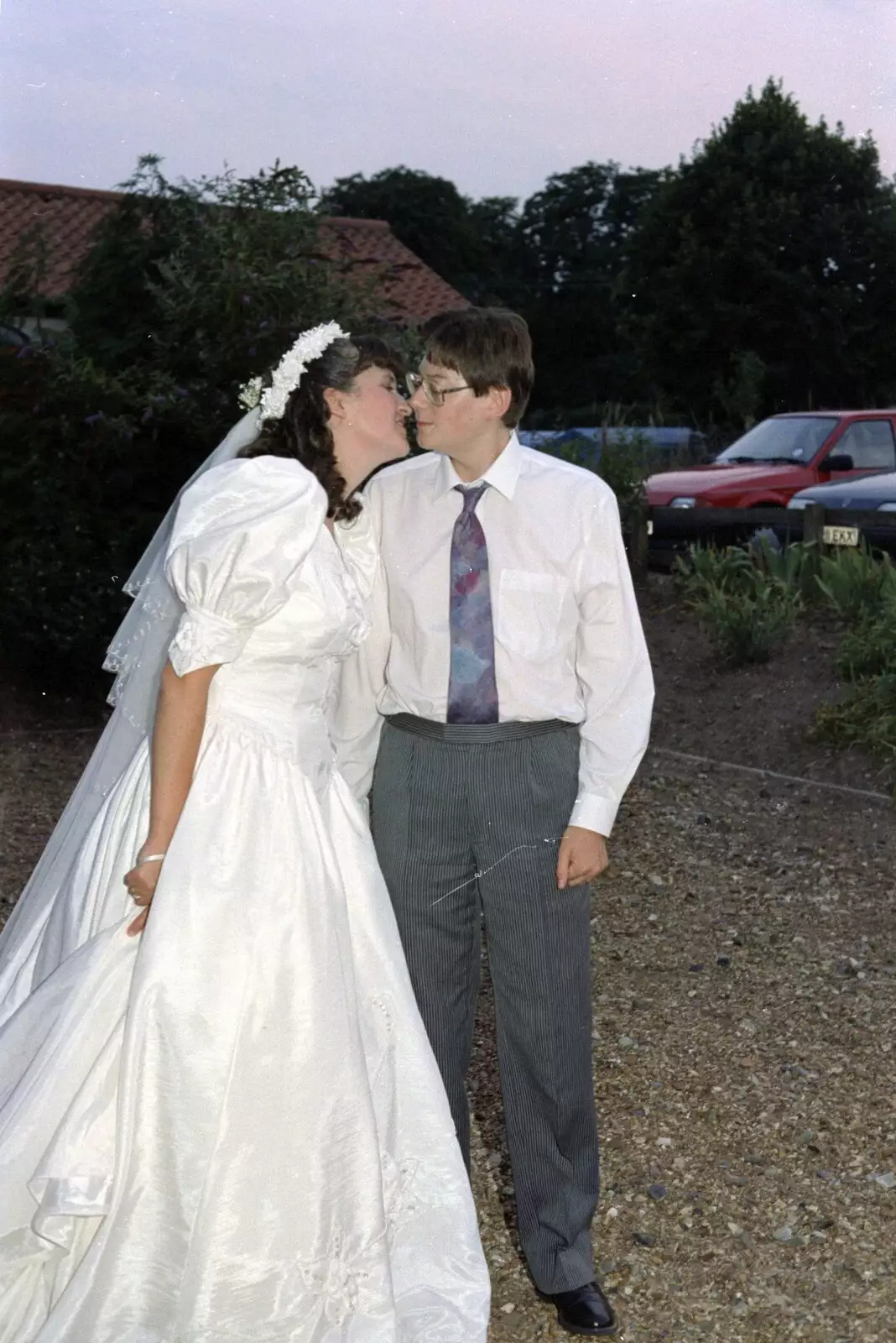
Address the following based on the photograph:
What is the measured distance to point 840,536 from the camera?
36.6 feet

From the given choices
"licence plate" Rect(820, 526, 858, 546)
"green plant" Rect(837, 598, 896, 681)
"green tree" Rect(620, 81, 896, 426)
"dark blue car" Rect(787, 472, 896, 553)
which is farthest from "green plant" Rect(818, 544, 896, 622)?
"green tree" Rect(620, 81, 896, 426)

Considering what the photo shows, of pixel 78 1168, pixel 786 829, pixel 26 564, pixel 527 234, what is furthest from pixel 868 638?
pixel 527 234

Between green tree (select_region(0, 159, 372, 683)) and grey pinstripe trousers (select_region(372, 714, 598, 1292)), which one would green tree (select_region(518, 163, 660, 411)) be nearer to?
green tree (select_region(0, 159, 372, 683))

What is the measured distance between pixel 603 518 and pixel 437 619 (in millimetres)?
412

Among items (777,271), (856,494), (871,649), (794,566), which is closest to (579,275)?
(777,271)

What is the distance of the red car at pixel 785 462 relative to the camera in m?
13.1

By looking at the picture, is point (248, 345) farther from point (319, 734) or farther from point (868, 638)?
point (319, 734)

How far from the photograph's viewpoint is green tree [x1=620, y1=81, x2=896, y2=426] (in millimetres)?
35344

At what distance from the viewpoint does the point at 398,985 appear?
3.29 meters

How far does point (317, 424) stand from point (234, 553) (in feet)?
1.25

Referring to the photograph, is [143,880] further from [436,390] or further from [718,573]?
[718,573]

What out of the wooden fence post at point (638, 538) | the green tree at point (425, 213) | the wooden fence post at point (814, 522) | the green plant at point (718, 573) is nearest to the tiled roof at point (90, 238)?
the wooden fence post at point (638, 538)

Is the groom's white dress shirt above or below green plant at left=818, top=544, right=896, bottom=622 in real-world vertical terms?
above

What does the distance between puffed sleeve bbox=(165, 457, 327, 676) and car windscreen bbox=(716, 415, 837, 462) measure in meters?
11.4
